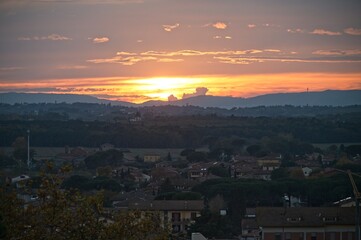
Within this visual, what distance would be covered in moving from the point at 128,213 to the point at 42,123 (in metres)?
76.7

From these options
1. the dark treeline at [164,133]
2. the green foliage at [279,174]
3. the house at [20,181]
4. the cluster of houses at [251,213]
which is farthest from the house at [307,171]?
the dark treeline at [164,133]

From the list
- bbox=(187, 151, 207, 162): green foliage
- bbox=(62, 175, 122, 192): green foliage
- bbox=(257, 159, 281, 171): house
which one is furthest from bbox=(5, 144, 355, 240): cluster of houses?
bbox=(187, 151, 207, 162): green foliage

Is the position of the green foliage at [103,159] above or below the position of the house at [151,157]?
above

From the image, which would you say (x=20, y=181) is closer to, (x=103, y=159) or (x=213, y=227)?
(x=213, y=227)

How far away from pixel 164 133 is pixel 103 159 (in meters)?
21.1

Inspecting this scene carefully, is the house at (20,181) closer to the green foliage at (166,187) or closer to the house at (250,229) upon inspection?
the house at (250,229)

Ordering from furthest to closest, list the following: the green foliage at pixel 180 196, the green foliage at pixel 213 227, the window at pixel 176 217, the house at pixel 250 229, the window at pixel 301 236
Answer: the green foliage at pixel 180 196, the window at pixel 176 217, the house at pixel 250 229, the green foliage at pixel 213 227, the window at pixel 301 236

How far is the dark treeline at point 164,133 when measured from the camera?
78.1 metres

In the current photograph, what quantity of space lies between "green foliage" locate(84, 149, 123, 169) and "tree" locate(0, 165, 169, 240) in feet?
146

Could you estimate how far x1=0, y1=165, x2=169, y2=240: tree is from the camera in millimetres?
12078

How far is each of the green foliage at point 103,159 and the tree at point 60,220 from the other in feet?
146

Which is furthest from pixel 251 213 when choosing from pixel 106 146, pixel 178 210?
pixel 106 146

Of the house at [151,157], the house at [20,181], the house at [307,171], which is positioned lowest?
the house at [151,157]

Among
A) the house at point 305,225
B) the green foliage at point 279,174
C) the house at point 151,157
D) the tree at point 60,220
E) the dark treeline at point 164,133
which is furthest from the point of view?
the dark treeline at point 164,133
